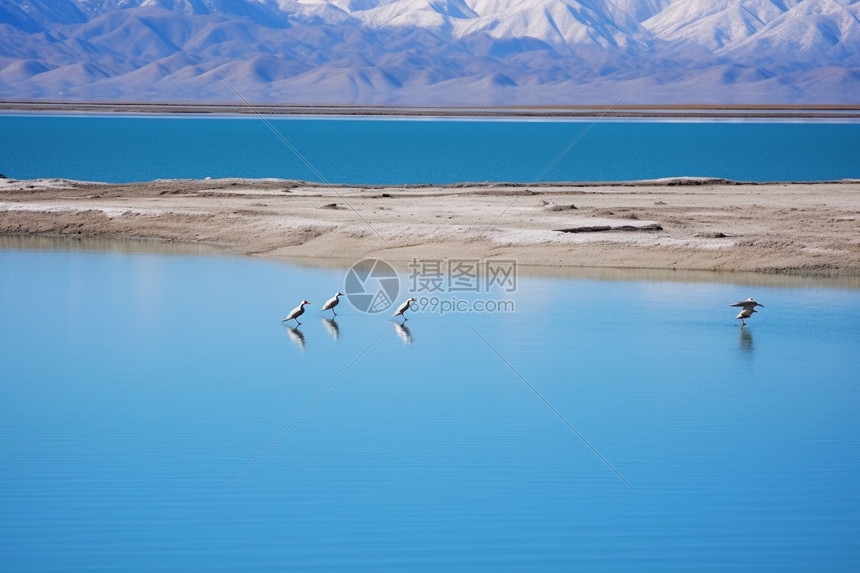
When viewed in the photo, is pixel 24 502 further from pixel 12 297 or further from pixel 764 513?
pixel 12 297

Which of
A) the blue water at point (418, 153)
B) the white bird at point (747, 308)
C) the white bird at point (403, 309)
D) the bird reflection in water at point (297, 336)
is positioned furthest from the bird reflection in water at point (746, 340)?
the blue water at point (418, 153)

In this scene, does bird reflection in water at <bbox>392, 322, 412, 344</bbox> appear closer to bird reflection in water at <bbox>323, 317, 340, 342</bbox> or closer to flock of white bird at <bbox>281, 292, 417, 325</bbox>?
flock of white bird at <bbox>281, 292, 417, 325</bbox>

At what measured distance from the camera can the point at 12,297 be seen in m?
19.5

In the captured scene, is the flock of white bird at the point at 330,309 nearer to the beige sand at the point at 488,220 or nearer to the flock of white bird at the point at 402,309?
the flock of white bird at the point at 402,309

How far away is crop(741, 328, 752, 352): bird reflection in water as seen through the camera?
52.4 ft

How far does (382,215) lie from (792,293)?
1033cm

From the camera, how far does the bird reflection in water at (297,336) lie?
16109 mm

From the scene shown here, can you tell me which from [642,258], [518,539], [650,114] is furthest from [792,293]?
[650,114]

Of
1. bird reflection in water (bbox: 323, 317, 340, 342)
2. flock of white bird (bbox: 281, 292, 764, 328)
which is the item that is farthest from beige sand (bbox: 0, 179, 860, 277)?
bird reflection in water (bbox: 323, 317, 340, 342)

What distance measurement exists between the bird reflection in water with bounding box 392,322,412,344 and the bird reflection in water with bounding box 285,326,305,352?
1416mm

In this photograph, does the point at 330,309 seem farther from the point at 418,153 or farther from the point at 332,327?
the point at 418,153

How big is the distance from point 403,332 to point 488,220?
9409 millimetres

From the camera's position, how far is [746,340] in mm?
16469

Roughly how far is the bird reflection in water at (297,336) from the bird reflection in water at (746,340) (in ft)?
19.8
